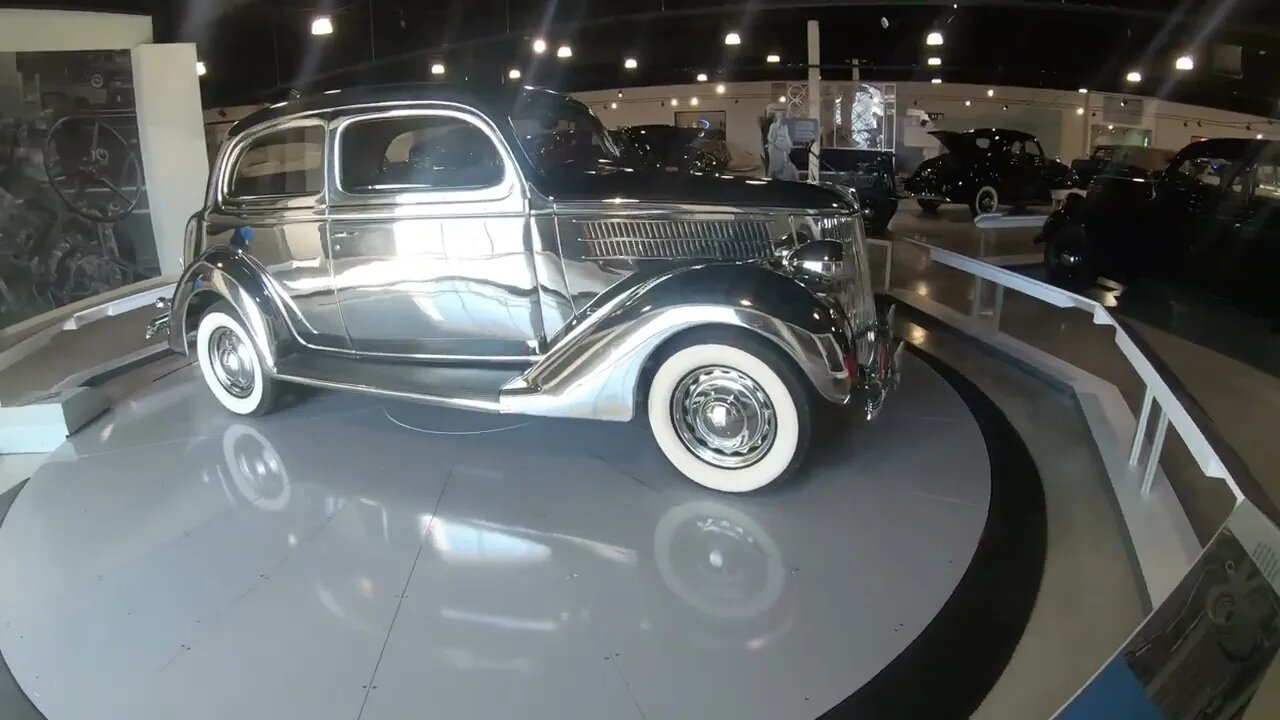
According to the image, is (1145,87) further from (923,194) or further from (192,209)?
(192,209)

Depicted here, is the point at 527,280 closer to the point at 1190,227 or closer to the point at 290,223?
the point at 290,223

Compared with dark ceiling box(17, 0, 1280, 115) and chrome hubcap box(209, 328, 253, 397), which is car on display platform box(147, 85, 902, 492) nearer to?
chrome hubcap box(209, 328, 253, 397)

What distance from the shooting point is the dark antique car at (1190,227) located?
611cm

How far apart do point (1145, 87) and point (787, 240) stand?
7.34 meters

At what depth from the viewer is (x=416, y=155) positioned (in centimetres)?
425

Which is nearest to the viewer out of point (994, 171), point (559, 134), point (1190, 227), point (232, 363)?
point (559, 134)

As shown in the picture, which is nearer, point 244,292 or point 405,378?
point 405,378

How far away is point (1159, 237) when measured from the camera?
23.4ft

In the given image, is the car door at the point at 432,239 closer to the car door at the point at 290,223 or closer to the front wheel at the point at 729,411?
the car door at the point at 290,223

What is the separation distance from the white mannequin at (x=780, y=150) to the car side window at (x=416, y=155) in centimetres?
621

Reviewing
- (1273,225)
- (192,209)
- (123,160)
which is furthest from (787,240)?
(123,160)

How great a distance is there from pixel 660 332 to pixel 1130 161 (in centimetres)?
697

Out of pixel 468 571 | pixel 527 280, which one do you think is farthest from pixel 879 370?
pixel 468 571

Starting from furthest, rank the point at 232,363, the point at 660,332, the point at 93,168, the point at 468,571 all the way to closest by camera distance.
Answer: the point at 93,168, the point at 232,363, the point at 660,332, the point at 468,571
